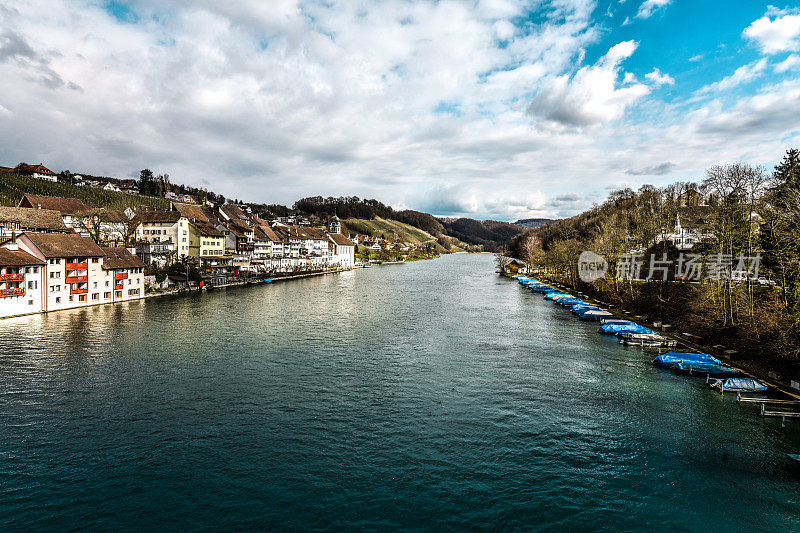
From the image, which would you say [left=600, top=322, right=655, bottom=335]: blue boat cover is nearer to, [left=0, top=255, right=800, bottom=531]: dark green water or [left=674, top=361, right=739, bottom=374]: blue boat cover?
[left=0, top=255, right=800, bottom=531]: dark green water

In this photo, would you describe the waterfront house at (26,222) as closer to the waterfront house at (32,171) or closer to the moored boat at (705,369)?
the moored boat at (705,369)

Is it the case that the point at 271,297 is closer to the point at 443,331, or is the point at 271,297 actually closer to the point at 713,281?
the point at 443,331

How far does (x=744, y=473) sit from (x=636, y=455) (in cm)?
423

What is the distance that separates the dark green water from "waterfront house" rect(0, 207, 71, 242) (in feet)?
131

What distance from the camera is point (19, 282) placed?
164 ft

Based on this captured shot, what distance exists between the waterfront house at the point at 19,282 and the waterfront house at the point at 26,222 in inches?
746

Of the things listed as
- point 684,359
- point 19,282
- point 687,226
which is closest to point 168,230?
point 19,282

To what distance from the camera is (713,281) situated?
132 feet

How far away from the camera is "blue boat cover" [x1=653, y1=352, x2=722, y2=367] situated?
109ft

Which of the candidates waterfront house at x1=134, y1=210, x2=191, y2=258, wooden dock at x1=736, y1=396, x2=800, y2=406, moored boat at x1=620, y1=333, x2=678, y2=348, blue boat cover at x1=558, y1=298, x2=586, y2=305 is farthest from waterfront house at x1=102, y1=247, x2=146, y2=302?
wooden dock at x1=736, y1=396, x2=800, y2=406

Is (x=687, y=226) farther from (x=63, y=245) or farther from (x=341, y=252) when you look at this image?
(x=341, y=252)

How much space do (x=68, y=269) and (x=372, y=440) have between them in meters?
55.1

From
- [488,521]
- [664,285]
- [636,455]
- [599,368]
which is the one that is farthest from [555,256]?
[488,521]

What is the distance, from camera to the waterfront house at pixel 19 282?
48562 mm
